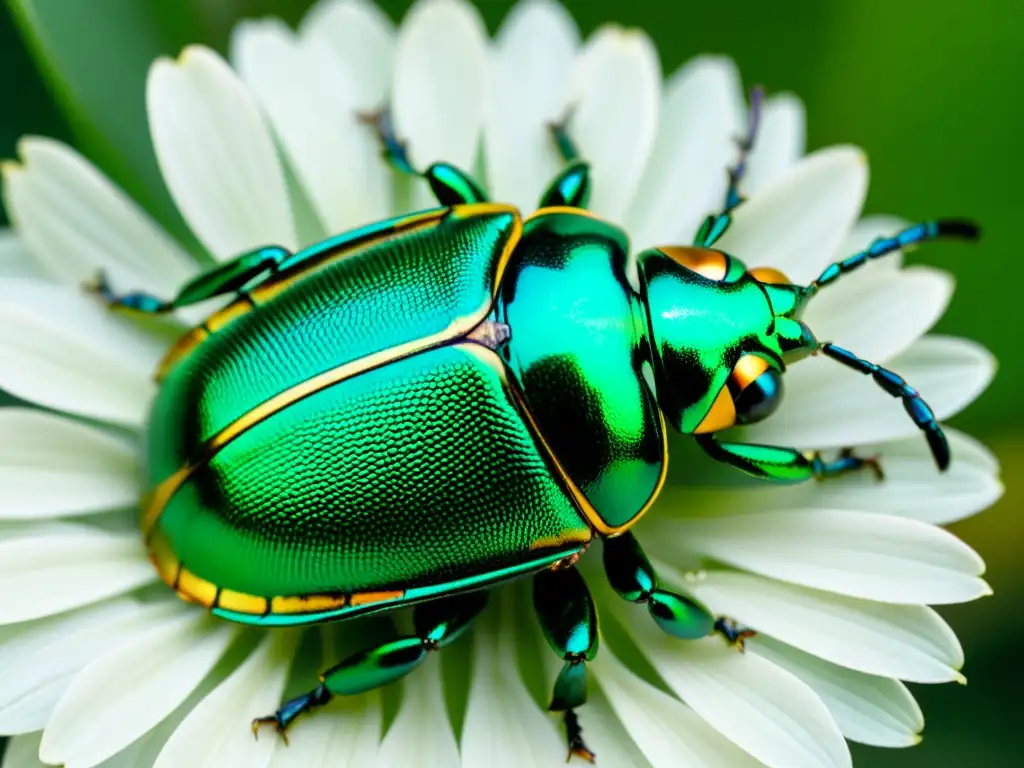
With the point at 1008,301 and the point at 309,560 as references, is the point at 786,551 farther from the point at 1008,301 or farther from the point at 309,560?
the point at 1008,301

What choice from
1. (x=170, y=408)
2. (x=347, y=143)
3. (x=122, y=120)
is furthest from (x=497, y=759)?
(x=122, y=120)

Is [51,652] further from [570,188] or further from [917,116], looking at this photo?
[917,116]

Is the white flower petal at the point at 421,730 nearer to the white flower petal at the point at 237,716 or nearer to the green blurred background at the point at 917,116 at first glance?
the white flower petal at the point at 237,716

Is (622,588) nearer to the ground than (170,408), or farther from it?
nearer to the ground

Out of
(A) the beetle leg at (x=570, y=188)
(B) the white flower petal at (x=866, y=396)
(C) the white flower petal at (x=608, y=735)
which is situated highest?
(A) the beetle leg at (x=570, y=188)

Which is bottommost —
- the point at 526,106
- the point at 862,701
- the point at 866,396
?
the point at 862,701

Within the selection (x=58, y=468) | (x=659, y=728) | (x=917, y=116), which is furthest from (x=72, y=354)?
(x=917, y=116)

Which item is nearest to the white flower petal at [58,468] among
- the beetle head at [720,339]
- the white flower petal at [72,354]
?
the white flower petal at [72,354]
